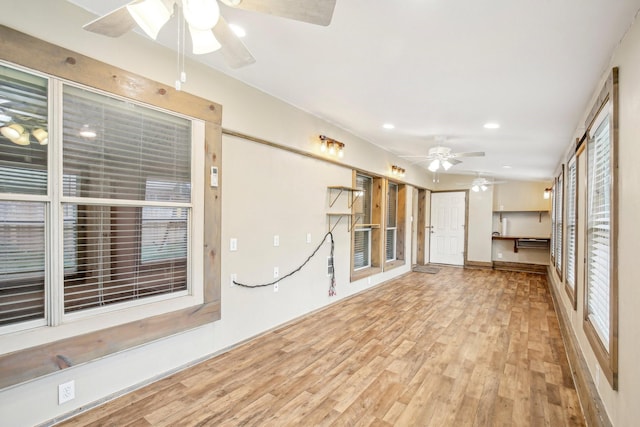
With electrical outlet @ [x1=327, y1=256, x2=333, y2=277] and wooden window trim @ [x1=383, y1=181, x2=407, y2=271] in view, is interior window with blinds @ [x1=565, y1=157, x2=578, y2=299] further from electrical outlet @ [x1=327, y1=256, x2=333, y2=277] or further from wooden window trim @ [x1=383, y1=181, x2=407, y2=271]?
wooden window trim @ [x1=383, y1=181, x2=407, y2=271]

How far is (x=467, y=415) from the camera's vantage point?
216 centimetres

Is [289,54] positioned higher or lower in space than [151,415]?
higher

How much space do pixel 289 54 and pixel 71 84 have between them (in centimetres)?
149

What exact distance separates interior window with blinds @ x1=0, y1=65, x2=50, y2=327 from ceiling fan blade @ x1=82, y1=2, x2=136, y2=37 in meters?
0.76

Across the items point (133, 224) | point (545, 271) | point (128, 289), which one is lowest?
point (545, 271)

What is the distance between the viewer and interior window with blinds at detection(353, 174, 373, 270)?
5.38m

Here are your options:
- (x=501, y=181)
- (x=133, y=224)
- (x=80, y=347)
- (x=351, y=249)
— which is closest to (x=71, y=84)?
(x=133, y=224)

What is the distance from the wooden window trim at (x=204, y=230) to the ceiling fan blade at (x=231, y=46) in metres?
0.99

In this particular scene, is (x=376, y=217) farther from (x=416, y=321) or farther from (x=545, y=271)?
(x=545, y=271)

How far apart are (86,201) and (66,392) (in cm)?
124

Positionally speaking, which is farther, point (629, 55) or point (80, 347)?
point (80, 347)

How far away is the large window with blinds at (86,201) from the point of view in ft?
6.00

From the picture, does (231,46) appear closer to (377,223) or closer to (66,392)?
(66,392)

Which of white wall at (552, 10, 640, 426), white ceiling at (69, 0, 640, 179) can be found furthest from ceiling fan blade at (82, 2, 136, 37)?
white wall at (552, 10, 640, 426)
